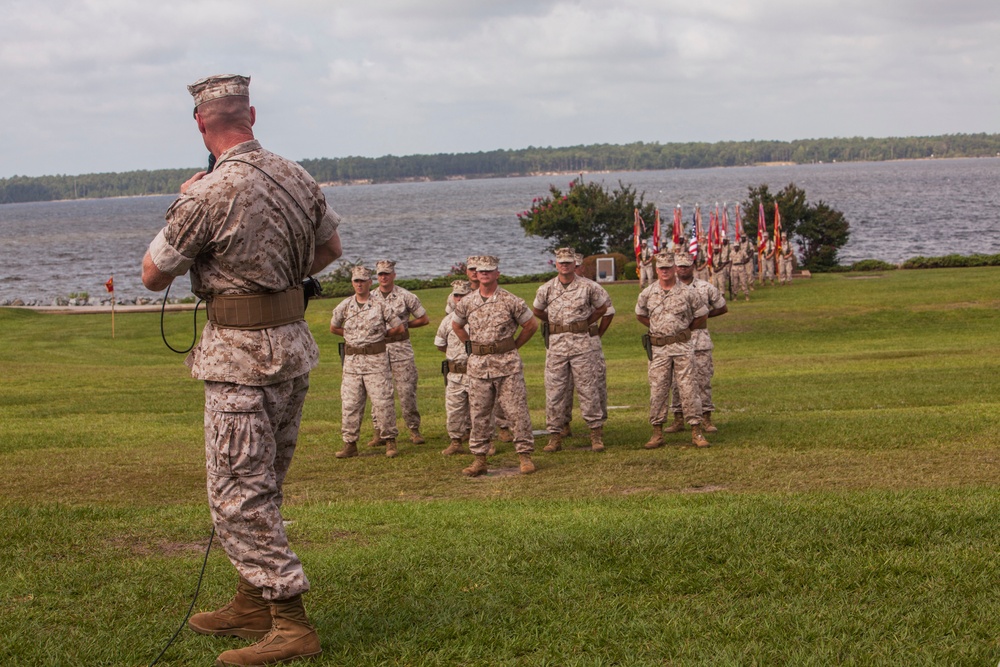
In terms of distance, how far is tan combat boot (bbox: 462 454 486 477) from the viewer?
1186 centimetres

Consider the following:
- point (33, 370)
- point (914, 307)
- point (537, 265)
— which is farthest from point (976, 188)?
point (33, 370)

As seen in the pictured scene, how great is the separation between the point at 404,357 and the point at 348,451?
5.62 feet

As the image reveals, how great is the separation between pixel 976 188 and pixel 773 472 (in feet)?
591

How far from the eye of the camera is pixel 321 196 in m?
5.48

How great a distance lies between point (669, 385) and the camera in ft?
44.4

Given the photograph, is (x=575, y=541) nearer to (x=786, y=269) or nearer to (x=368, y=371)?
(x=368, y=371)

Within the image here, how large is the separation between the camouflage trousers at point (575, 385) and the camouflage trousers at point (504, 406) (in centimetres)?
145

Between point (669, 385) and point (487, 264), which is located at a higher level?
point (487, 264)

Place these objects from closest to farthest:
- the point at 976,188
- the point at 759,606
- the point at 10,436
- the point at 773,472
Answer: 1. the point at 759,606
2. the point at 773,472
3. the point at 10,436
4. the point at 976,188

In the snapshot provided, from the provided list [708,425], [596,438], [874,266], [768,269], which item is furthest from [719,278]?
[596,438]

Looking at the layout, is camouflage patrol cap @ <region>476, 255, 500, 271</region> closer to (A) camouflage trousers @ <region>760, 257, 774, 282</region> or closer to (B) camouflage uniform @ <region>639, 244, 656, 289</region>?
(B) camouflage uniform @ <region>639, 244, 656, 289</region>

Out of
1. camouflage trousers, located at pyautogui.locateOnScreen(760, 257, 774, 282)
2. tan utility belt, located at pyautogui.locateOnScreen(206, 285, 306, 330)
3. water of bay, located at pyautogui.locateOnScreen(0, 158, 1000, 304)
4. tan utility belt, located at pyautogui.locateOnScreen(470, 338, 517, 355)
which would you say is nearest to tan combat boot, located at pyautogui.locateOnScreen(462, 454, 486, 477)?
tan utility belt, located at pyautogui.locateOnScreen(470, 338, 517, 355)

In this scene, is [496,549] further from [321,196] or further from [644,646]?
[321,196]

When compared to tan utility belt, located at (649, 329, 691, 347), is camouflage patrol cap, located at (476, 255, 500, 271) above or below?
above
